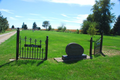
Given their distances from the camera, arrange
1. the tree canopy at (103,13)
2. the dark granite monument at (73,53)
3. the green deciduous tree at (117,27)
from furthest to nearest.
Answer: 1. the green deciduous tree at (117,27)
2. the tree canopy at (103,13)
3. the dark granite monument at (73,53)

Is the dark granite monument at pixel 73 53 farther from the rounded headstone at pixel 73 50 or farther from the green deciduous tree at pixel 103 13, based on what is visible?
the green deciduous tree at pixel 103 13

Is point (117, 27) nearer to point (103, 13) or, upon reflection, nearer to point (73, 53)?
point (103, 13)

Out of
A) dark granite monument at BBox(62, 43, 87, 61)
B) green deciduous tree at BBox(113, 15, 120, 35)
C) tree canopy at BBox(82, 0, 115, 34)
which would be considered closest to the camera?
dark granite monument at BBox(62, 43, 87, 61)

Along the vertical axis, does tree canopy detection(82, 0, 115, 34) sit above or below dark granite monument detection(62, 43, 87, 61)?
above

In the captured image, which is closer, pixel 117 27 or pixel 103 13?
pixel 103 13

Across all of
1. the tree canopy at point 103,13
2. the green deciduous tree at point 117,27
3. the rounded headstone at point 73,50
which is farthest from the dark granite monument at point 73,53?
the green deciduous tree at point 117,27

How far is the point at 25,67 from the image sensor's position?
520 centimetres

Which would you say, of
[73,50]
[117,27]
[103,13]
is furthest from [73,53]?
[117,27]

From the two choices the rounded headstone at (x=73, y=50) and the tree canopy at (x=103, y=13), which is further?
the tree canopy at (x=103, y=13)

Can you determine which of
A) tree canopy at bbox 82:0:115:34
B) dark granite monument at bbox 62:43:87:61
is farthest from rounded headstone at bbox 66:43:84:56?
tree canopy at bbox 82:0:115:34

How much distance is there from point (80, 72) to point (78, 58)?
2.04 meters

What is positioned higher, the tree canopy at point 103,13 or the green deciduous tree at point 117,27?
the tree canopy at point 103,13

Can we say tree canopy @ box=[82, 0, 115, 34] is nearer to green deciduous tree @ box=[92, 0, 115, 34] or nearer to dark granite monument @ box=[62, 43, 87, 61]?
green deciduous tree @ box=[92, 0, 115, 34]

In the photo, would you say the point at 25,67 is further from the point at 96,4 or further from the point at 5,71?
the point at 96,4
